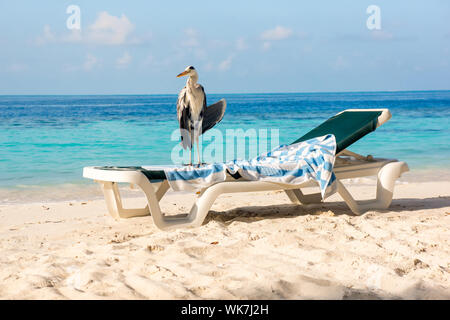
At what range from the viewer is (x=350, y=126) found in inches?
199

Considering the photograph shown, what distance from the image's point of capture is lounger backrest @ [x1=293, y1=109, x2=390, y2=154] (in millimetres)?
4848

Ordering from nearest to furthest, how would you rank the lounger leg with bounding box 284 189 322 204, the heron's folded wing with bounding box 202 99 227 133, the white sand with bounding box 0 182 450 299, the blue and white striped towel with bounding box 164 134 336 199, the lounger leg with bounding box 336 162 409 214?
the white sand with bounding box 0 182 450 299, the blue and white striped towel with bounding box 164 134 336 199, the heron's folded wing with bounding box 202 99 227 133, the lounger leg with bounding box 336 162 409 214, the lounger leg with bounding box 284 189 322 204

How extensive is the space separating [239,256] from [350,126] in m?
2.10

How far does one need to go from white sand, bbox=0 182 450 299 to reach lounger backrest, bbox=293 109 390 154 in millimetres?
702

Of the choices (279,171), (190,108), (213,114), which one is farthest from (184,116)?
(279,171)

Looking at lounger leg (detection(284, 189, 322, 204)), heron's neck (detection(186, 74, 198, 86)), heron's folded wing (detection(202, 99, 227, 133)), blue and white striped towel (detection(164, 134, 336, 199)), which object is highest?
heron's neck (detection(186, 74, 198, 86))

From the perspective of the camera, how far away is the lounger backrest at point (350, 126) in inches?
191

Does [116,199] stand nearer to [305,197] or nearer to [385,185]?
[305,197]

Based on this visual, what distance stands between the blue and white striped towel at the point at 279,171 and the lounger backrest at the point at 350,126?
117 millimetres

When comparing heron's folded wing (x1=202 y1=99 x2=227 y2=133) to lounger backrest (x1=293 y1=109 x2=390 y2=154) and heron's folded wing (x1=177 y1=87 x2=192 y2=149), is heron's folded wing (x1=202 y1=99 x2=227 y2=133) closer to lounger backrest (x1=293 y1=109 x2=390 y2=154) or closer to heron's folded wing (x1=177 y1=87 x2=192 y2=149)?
heron's folded wing (x1=177 y1=87 x2=192 y2=149)

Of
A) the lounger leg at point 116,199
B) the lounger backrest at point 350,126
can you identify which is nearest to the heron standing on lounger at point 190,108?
the lounger leg at point 116,199

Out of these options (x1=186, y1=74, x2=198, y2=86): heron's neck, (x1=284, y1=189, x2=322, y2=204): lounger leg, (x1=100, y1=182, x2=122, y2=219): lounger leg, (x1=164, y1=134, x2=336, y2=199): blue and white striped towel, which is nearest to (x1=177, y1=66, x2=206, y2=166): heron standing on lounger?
(x1=186, y1=74, x2=198, y2=86): heron's neck

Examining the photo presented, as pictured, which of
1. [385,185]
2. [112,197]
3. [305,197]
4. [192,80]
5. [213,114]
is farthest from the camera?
[305,197]
